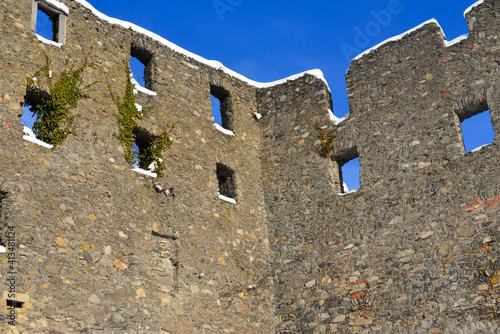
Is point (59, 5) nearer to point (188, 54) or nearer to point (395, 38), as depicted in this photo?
point (188, 54)

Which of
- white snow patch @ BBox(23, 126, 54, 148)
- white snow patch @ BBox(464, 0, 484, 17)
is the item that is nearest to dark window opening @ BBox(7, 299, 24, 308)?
white snow patch @ BBox(23, 126, 54, 148)

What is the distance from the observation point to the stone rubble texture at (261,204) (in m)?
10.2

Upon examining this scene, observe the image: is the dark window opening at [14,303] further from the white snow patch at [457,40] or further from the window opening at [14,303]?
the white snow patch at [457,40]

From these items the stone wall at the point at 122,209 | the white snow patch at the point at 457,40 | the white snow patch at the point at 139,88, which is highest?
the white snow patch at the point at 457,40

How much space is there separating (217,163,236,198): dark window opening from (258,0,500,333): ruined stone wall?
2.97 ft

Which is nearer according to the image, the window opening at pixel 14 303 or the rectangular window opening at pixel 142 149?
the window opening at pixel 14 303

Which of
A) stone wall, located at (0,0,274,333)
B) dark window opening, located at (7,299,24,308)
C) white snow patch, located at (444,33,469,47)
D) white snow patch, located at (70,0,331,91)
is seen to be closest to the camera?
dark window opening, located at (7,299,24,308)

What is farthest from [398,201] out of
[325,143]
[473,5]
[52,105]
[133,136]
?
[52,105]

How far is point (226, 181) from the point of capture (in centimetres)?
1383

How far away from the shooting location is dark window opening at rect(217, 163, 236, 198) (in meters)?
13.6

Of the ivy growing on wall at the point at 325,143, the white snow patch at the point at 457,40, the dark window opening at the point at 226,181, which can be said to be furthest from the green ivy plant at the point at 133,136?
the white snow patch at the point at 457,40

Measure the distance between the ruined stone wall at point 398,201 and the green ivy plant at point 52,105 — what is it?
490 centimetres

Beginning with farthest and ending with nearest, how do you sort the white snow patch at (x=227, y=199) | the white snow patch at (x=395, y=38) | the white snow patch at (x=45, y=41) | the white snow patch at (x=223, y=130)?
the white snow patch at (x=223, y=130), the white snow patch at (x=395, y=38), the white snow patch at (x=227, y=199), the white snow patch at (x=45, y=41)

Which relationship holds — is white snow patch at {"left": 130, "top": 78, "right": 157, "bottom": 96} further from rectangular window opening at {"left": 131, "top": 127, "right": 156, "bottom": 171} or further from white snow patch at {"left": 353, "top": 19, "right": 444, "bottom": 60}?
white snow patch at {"left": 353, "top": 19, "right": 444, "bottom": 60}
